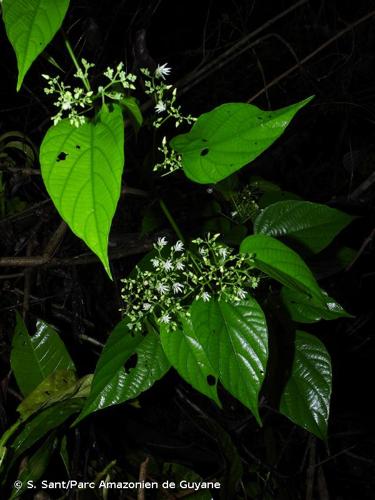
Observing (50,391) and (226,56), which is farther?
(226,56)

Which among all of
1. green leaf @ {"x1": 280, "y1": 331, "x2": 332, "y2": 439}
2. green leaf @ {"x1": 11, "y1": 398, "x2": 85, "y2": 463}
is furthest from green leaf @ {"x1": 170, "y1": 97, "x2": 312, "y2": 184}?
green leaf @ {"x1": 11, "y1": 398, "x2": 85, "y2": 463}

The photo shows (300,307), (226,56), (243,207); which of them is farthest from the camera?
(226,56)

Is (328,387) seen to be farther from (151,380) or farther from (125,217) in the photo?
(125,217)

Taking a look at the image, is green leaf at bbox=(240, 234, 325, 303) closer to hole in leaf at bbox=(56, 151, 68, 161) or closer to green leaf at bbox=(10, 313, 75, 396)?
hole in leaf at bbox=(56, 151, 68, 161)

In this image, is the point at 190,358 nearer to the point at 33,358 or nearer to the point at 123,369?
the point at 123,369

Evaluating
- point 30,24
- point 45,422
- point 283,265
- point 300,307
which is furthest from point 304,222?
point 45,422

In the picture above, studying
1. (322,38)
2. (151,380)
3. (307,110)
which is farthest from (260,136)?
(322,38)

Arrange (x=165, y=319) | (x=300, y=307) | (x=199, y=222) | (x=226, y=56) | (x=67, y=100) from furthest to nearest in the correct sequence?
(x=226, y=56) → (x=199, y=222) → (x=300, y=307) → (x=165, y=319) → (x=67, y=100)

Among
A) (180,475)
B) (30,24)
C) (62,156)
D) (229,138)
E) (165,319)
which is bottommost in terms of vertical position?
(180,475)
